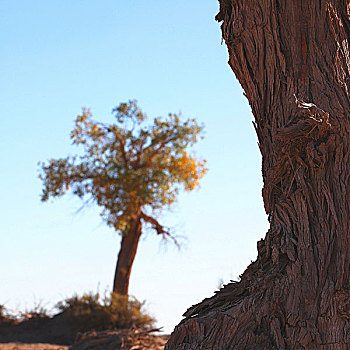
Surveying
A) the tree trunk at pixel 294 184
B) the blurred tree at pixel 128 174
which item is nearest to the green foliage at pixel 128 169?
the blurred tree at pixel 128 174

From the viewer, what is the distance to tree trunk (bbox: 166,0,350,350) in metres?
3.43

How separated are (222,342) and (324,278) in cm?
82

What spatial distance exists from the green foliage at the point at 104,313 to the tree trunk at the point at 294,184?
842 centimetres

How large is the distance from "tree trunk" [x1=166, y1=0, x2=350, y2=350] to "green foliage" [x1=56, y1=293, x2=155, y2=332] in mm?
8416

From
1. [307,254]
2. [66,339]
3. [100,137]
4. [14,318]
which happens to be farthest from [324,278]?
[100,137]

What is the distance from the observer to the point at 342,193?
3586 millimetres

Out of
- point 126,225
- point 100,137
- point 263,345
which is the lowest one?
point 263,345

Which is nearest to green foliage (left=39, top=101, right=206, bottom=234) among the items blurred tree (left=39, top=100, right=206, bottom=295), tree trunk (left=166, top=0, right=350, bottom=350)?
blurred tree (left=39, top=100, right=206, bottom=295)

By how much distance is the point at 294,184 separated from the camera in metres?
3.78

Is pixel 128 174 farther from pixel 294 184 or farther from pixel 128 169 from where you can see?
pixel 294 184

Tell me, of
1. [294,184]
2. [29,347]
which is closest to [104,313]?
[29,347]

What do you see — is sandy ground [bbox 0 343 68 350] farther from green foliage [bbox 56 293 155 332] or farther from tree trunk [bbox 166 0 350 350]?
tree trunk [bbox 166 0 350 350]

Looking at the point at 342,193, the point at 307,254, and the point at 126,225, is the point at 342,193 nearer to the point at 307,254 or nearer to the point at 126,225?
the point at 307,254

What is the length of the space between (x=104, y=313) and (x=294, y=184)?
9.76 metres
